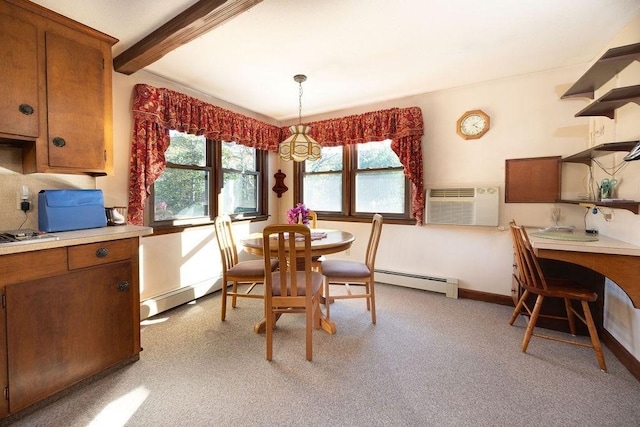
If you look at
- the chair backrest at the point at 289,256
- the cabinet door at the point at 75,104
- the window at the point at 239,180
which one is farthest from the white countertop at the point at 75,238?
the window at the point at 239,180

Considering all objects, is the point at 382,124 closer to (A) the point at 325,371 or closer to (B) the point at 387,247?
(B) the point at 387,247

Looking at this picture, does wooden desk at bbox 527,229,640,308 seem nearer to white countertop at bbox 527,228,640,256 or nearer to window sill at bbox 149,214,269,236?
white countertop at bbox 527,228,640,256

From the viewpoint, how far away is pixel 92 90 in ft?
6.38

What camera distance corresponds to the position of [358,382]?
1.70 metres

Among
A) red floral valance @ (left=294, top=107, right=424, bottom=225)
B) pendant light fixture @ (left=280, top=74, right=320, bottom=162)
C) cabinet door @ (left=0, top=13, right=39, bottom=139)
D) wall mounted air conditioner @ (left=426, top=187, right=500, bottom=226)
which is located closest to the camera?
cabinet door @ (left=0, top=13, right=39, bottom=139)

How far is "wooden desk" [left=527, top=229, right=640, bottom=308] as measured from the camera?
165cm

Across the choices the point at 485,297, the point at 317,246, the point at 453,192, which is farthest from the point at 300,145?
the point at 485,297

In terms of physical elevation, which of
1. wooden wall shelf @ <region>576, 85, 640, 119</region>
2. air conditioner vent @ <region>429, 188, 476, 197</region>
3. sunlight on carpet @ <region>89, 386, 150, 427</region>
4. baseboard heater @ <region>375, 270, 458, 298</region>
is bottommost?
sunlight on carpet @ <region>89, 386, 150, 427</region>

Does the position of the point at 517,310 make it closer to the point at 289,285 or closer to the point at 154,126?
the point at 289,285

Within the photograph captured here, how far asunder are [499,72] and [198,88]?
3173 mm

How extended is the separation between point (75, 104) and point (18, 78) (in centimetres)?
28

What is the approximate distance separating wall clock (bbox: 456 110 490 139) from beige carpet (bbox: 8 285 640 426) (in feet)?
6.39

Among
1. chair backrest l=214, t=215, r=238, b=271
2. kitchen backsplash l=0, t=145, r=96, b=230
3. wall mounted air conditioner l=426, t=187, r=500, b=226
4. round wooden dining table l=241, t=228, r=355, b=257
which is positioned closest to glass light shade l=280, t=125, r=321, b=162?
round wooden dining table l=241, t=228, r=355, b=257

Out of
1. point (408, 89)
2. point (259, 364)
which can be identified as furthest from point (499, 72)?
point (259, 364)
